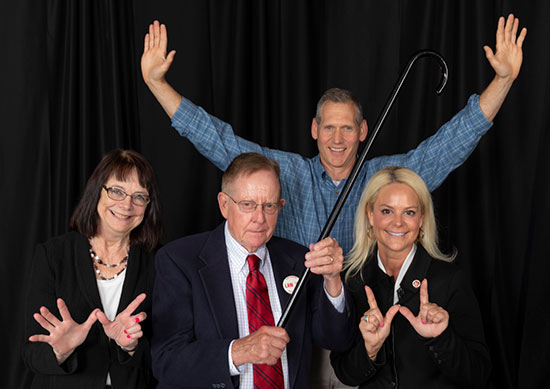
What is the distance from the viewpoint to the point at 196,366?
1899 mm

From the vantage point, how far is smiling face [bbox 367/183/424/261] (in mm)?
2207

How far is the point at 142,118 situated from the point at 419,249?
177 centimetres

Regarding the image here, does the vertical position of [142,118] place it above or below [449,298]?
above

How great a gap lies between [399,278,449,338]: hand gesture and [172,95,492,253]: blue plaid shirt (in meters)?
0.85

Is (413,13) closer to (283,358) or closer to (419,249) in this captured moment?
(419,249)

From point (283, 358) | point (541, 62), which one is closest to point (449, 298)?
point (283, 358)

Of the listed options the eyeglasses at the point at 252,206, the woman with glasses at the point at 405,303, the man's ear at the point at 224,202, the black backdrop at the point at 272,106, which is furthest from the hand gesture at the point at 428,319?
the black backdrop at the point at 272,106

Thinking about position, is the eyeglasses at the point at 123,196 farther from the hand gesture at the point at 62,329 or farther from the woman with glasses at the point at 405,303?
the woman with glasses at the point at 405,303

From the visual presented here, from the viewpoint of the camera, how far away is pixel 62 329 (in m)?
1.94

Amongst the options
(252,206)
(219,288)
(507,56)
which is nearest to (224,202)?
(252,206)

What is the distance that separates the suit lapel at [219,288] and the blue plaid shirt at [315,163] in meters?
0.79

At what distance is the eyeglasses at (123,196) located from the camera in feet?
7.39

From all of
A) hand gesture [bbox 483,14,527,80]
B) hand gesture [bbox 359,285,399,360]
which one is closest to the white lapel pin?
hand gesture [bbox 359,285,399,360]

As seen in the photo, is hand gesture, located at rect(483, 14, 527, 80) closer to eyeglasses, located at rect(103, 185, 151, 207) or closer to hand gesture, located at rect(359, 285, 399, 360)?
hand gesture, located at rect(359, 285, 399, 360)
